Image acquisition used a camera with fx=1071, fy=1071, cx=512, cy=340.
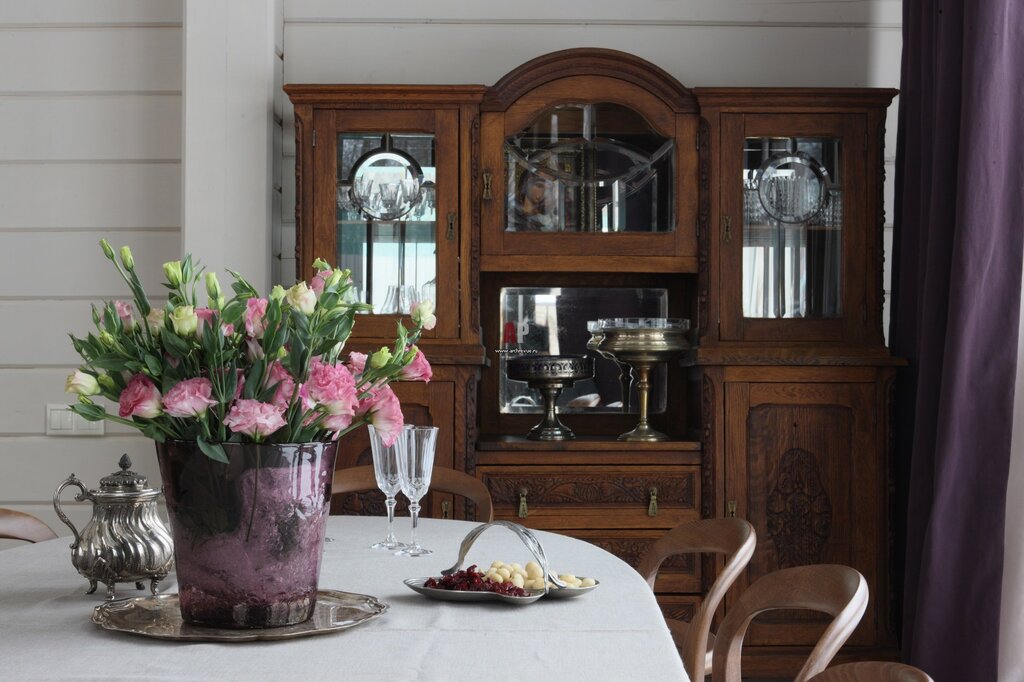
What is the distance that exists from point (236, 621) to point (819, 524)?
1913 mm

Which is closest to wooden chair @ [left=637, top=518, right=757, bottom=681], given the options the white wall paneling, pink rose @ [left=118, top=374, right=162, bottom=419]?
pink rose @ [left=118, top=374, right=162, bottom=419]

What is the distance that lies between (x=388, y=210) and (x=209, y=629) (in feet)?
5.89

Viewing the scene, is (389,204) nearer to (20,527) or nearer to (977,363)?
(20,527)

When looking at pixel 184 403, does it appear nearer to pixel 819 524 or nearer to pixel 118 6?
pixel 819 524

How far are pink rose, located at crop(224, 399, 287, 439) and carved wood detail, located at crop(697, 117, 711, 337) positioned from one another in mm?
1857

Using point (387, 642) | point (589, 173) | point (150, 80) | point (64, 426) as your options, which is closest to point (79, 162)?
point (150, 80)

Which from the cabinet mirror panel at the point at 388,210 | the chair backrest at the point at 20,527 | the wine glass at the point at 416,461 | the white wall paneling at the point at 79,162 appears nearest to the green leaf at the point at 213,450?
the wine glass at the point at 416,461

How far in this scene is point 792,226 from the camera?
2869 millimetres

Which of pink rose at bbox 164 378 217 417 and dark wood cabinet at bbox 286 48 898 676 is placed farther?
dark wood cabinet at bbox 286 48 898 676

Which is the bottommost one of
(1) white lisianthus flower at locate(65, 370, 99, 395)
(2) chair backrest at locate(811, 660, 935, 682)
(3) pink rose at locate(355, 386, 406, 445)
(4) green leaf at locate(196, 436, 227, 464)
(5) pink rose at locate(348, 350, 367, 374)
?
(2) chair backrest at locate(811, 660, 935, 682)

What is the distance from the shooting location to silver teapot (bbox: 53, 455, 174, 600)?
1380 mm

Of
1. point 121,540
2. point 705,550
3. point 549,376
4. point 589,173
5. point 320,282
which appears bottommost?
point 705,550

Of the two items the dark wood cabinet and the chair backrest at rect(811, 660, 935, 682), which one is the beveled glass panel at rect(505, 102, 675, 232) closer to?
the dark wood cabinet

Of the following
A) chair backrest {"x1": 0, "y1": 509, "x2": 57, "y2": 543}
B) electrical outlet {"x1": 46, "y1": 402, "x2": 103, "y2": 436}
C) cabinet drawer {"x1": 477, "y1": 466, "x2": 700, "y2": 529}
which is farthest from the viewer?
electrical outlet {"x1": 46, "y1": 402, "x2": 103, "y2": 436}
